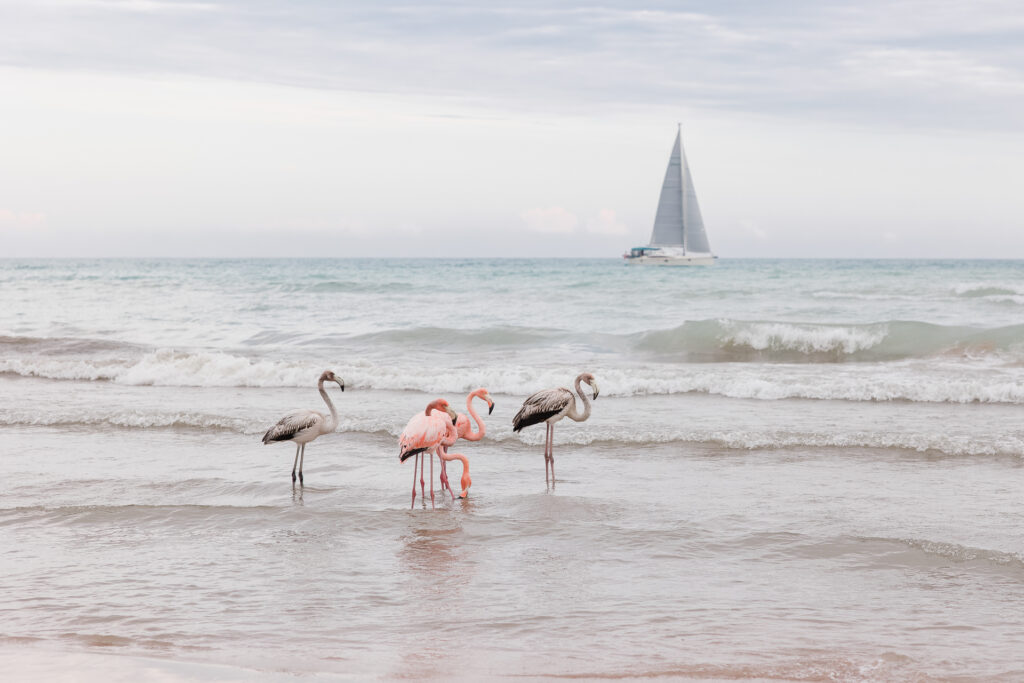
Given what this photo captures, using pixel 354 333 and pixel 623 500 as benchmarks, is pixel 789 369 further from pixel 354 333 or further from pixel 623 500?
pixel 354 333

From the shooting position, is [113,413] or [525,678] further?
[113,413]

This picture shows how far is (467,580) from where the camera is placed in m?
6.22

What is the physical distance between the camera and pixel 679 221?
2640 inches

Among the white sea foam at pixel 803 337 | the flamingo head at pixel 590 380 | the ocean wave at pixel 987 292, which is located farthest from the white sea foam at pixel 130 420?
the ocean wave at pixel 987 292

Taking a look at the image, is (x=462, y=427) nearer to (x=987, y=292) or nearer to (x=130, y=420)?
(x=130, y=420)

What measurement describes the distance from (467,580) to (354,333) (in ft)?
62.8

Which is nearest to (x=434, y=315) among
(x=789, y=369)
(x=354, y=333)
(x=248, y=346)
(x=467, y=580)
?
(x=354, y=333)

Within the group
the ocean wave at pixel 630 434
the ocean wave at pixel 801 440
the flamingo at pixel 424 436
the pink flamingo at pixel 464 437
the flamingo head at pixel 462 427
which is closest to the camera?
the flamingo at pixel 424 436

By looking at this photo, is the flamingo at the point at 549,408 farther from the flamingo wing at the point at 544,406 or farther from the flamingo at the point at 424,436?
the flamingo at the point at 424,436

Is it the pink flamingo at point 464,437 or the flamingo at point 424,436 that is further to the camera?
the pink flamingo at point 464,437

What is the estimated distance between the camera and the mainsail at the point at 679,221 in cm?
6625

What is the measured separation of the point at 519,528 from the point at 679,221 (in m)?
61.6

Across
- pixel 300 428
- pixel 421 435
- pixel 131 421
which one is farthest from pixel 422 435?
pixel 131 421

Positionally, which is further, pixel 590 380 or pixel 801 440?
pixel 801 440
